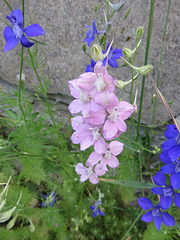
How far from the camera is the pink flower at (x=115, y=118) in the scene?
1.73 feet

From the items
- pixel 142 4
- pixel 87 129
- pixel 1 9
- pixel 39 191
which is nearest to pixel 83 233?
pixel 39 191

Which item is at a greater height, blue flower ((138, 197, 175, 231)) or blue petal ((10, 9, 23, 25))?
blue petal ((10, 9, 23, 25))

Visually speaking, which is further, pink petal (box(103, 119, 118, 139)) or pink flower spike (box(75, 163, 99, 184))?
pink flower spike (box(75, 163, 99, 184))

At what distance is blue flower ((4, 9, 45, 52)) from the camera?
666 millimetres

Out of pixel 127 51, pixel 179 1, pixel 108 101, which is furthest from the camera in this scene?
pixel 179 1

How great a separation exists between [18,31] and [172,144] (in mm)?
669

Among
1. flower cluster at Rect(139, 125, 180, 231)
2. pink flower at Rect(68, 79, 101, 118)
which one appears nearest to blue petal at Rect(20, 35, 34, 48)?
pink flower at Rect(68, 79, 101, 118)

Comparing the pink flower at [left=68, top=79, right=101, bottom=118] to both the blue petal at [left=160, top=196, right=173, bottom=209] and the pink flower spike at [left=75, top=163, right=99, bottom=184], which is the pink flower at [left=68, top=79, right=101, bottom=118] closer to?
the pink flower spike at [left=75, top=163, right=99, bottom=184]

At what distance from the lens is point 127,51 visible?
2.20 feet

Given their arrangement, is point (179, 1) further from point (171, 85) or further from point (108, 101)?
point (108, 101)

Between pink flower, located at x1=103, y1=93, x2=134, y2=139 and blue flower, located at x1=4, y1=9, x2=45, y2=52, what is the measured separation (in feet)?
1.21

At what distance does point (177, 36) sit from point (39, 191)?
4.99ft

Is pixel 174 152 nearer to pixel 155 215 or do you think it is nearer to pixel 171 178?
pixel 171 178

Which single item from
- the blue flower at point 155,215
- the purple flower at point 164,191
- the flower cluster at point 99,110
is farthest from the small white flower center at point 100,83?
the blue flower at point 155,215
